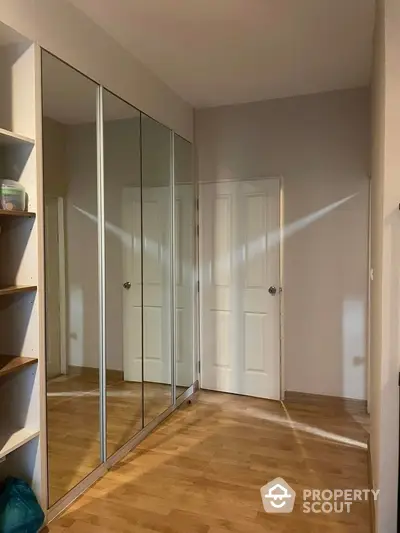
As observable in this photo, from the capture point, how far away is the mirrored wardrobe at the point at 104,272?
2.62 meters

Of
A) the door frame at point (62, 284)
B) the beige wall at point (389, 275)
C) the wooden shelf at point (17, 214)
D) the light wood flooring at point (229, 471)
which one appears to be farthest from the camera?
the door frame at point (62, 284)

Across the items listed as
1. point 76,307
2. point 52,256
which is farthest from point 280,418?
point 52,256

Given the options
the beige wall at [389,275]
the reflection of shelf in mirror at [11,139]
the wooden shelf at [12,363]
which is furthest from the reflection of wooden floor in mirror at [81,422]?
the beige wall at [389,275]

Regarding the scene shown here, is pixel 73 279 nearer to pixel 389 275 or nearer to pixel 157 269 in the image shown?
pixel 157 269

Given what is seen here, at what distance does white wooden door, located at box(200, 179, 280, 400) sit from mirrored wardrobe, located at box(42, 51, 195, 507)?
0.45 metres

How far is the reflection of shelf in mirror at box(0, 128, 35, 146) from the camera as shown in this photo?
2.00 m

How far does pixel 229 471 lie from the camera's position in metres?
2.79

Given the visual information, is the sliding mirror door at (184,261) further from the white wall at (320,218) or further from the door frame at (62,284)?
the door frame at (62,284)

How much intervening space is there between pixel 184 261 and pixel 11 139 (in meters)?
2.23

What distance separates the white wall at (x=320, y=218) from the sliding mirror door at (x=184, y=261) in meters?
0.48

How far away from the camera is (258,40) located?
289 centimetres

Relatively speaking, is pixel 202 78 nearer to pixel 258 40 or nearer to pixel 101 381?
pixel 258 40

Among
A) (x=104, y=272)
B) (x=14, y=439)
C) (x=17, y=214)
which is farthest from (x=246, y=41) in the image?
(x=14, y=439)

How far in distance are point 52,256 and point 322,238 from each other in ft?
7.73
